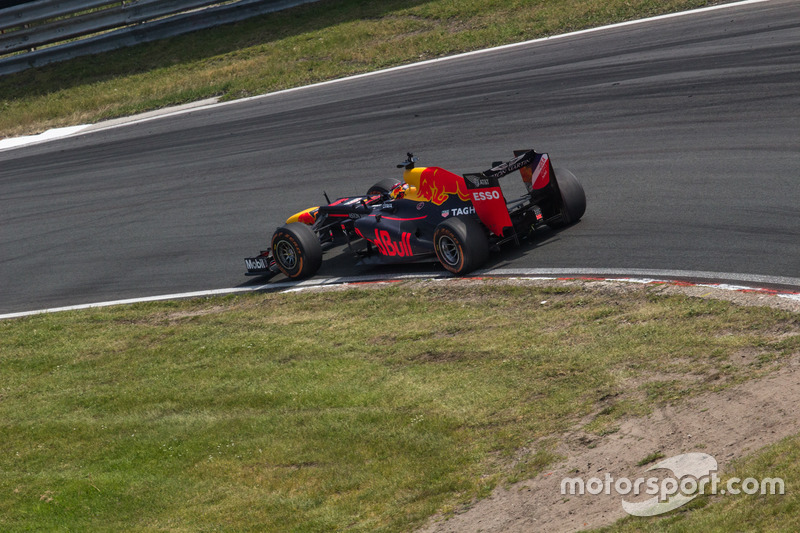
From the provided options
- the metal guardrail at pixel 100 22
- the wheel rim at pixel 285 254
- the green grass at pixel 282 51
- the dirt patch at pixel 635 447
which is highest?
the metal guardrail at pixel 100 22

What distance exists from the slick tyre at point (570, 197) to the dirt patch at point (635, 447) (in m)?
5.66

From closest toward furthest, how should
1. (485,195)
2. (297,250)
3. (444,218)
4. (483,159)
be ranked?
1. (485,195)
2. (444,218)
3. (297,250)
4. (483,159)

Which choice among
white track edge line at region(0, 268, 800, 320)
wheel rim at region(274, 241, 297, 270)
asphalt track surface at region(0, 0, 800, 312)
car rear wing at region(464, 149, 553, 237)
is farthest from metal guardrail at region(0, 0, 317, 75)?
car rear wing at region(464, 149, 553, 237)

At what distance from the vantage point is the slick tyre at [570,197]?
41.1ft

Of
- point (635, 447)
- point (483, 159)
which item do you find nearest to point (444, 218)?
point (483, 159)

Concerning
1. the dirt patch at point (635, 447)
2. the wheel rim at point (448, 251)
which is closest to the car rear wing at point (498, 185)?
the wheel rim at point (448, 251)

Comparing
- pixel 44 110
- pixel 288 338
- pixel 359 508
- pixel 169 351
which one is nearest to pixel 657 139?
pixel 288 338

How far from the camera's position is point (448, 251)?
483 inches

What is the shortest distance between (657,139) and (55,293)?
10.7m

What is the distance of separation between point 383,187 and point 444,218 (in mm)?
2462

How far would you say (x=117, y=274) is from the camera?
15531 millimetres

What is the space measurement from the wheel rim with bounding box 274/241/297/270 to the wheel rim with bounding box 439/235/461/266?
2.61m

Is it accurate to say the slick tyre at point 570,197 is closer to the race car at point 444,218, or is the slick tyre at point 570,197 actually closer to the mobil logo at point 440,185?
the race car at point 444,218

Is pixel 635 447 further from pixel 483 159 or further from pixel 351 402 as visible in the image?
pixel 483 159
